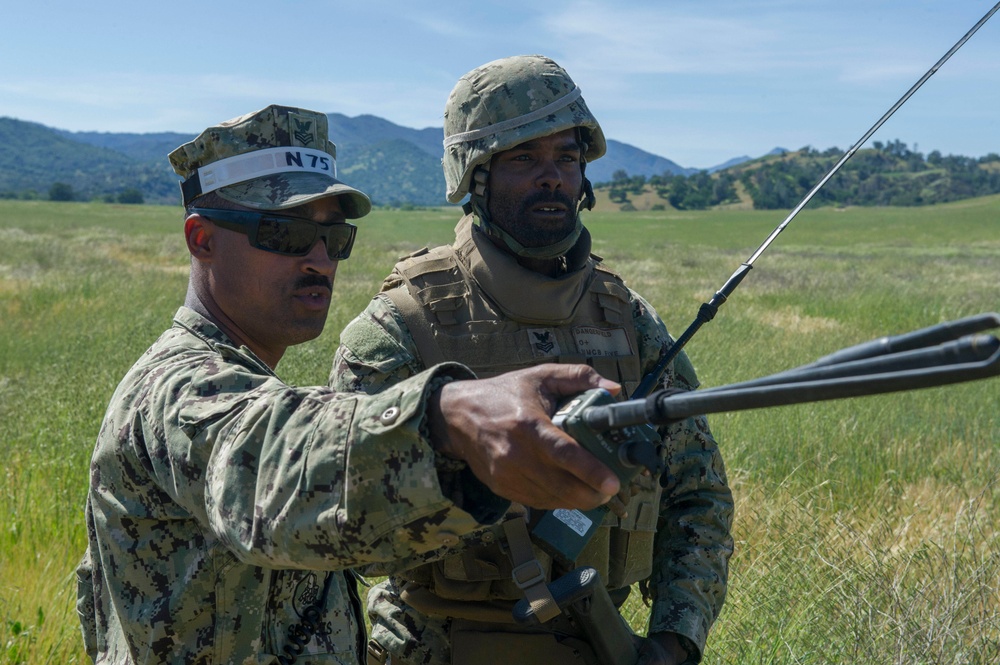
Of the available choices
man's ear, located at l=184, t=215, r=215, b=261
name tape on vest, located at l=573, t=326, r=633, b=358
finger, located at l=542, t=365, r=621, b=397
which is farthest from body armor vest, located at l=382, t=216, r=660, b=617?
finger, located at l=542, t=365, r=621, b=397

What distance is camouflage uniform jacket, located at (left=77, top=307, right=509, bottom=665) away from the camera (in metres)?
1.22

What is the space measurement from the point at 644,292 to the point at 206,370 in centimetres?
1895

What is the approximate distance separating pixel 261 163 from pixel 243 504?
104 cm

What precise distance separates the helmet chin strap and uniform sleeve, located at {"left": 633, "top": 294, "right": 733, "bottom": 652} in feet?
1.00

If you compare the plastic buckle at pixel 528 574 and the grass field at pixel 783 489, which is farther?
the grass field at pixel 783 489

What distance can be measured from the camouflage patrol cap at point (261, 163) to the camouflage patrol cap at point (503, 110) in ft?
3.22

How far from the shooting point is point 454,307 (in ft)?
9.20

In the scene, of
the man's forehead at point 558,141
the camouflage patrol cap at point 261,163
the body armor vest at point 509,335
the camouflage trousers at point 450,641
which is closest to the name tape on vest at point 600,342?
the body armor vest at point 509,335

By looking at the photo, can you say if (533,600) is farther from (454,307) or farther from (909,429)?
(909,429)

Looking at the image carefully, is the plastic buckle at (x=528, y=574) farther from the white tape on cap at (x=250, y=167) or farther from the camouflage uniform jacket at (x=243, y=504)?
the white tape on cap at (x=250, y=167)

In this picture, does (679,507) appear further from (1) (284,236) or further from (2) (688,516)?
(1) (284,236)

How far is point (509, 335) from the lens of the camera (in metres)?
2.82

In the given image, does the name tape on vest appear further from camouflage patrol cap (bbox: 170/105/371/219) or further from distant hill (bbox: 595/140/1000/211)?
distant hill (bbox: 595/140/1000/211)

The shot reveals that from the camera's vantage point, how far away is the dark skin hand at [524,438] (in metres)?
1.11
